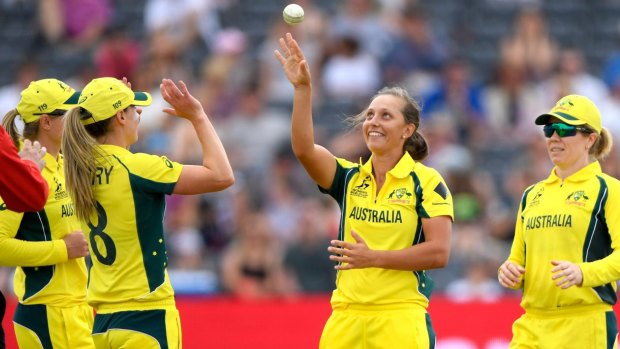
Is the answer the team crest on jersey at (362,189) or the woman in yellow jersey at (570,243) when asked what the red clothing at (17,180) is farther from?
the woman in yellow jersey at (570,243)

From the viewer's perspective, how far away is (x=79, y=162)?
20.3 feet

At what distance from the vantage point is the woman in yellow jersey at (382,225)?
6449 millimetres

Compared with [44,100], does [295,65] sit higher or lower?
higher

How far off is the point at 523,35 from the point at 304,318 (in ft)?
20.4

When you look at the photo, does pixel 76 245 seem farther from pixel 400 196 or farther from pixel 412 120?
pixel 412 120

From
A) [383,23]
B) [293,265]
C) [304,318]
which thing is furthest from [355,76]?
[304,318]

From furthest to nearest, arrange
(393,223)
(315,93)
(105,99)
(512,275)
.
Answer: (315,93)
(512,275)
(393,223)
(105,99)

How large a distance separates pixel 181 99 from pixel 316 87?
800 cm

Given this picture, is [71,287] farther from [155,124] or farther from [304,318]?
[155,124]

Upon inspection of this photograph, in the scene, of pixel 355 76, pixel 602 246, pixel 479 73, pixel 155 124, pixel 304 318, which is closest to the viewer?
pixel 602 246

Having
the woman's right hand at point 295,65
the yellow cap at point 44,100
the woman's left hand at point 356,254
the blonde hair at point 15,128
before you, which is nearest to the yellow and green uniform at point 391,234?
the woman's left hand at point 356,254

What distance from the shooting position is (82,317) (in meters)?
6.84

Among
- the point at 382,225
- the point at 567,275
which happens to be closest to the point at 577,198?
the point at 567,275

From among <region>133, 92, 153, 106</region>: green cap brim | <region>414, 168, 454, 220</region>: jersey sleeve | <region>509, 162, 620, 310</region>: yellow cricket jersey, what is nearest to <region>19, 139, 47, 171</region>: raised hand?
<region>133, 92, 153, 106</region>: green cap brim
